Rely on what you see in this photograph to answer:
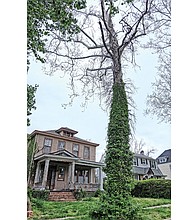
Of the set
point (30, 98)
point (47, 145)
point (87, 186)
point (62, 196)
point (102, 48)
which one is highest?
point (102, 48)

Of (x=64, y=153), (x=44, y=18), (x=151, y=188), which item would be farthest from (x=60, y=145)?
(x=44, y=18)

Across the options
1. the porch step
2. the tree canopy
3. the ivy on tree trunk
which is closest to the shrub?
the porch step

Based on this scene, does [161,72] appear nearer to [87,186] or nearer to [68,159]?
[87,186]

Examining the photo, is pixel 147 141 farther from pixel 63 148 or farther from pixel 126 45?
pixel 63 148

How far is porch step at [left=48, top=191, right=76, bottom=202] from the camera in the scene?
3371mm

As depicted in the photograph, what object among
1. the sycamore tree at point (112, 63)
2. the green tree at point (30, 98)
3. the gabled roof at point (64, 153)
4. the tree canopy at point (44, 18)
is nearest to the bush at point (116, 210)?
the sycamore tree at point (112, 63)

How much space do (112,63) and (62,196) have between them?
2.15m

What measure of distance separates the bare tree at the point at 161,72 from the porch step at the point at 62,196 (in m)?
1.84

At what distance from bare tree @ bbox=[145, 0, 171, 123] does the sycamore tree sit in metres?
0.08

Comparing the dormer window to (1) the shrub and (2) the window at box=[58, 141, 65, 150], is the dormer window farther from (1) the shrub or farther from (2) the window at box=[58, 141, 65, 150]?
(1) the shrub

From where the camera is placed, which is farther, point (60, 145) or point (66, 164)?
point (66, 164)

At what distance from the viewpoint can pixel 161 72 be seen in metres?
2.43

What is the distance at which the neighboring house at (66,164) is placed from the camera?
10.9ft
